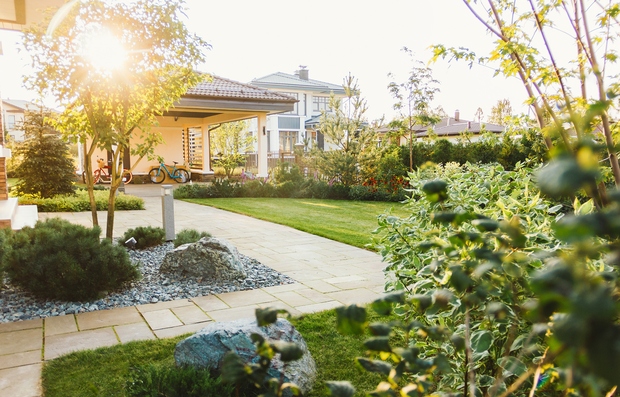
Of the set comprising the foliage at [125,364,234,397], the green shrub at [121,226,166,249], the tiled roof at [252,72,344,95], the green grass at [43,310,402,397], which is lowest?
the green grass at [43,310,402,397]

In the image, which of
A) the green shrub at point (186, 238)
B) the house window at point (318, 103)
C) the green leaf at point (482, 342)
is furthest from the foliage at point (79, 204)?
the house window at point (318, 103)

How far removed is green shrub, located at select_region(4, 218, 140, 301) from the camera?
3846 mm

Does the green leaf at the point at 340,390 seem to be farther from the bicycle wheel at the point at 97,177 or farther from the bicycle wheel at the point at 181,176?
the bicycle wheel at the point at 181,176

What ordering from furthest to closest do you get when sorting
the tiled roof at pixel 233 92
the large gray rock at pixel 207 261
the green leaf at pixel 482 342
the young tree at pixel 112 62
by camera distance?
the tiled roof at pixel 233 92 → the young tree at pixel 112 62 → the large gray rock at pixel 207 261 → the green leaf at pixel 482 342

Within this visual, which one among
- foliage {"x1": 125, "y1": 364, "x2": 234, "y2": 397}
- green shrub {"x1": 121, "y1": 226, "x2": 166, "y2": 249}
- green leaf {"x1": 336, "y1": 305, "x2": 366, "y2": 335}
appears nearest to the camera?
green leaf {"x1": 336, "y1": 305, "x2": 366, "y2": 335}

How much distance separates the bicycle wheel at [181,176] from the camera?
18.6m

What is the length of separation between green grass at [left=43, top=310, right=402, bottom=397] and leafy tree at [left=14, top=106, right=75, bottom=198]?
10.8m

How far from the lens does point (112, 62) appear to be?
15.7 feet

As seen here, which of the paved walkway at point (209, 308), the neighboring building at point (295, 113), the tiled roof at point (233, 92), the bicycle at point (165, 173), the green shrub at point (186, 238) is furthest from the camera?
the neighboring building at point (295, 113)

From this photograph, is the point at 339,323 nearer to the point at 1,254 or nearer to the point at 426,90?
the point at 1,254

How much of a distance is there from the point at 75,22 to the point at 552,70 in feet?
15.0

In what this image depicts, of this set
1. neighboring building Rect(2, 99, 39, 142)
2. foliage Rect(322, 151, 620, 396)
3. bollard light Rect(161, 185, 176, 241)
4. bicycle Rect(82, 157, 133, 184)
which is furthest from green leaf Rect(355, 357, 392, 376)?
neighboring building Rect(2, 99, 39, 142)

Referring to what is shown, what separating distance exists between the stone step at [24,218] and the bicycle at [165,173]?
31.0 feet

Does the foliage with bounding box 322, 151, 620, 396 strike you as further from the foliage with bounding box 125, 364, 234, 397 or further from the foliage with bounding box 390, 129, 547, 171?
the foliage with bounding box 390, 129, 547, 171
